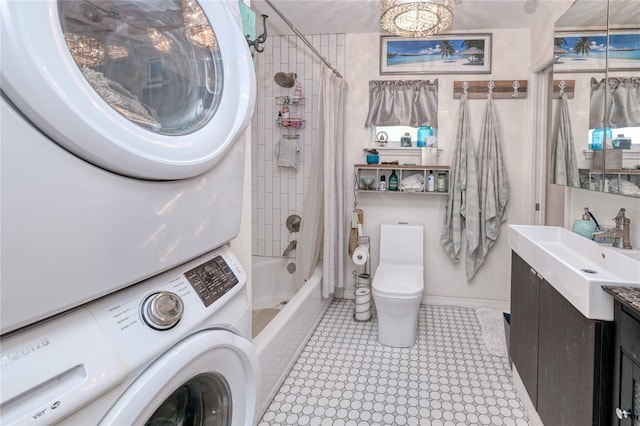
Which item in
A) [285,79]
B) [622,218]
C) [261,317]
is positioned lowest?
[261,317]

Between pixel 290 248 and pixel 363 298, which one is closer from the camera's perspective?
pixel 363 298

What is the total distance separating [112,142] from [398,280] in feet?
8.05

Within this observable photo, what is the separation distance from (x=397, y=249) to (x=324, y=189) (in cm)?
78

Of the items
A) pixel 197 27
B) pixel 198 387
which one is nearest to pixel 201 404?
pixel 198 387

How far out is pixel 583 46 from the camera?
2156 millimetres

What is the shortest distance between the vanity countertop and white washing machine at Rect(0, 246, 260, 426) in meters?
1.02

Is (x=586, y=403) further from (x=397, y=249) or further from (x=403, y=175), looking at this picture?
(x=403, y=175)

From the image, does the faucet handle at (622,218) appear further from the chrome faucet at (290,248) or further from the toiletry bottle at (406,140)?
the chrome faucet at (290,248)

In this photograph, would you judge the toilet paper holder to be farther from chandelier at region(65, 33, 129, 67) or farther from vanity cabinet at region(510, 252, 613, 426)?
chandelier at region(65, 33, 129, 67)

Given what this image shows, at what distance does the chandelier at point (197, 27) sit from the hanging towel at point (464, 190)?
2598mm

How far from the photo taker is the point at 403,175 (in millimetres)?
3344

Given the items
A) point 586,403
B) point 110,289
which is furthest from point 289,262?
point 110,289

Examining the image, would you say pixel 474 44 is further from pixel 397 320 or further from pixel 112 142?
pixel 112 142

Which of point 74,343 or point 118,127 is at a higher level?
point 118,127
